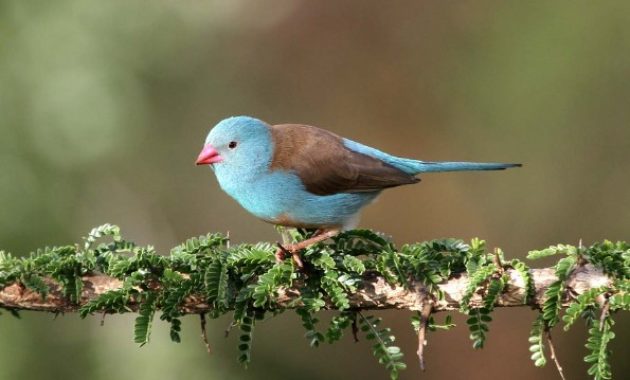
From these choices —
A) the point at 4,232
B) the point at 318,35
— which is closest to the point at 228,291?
the point at 4,232

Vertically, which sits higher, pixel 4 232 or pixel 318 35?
pixel 318 35

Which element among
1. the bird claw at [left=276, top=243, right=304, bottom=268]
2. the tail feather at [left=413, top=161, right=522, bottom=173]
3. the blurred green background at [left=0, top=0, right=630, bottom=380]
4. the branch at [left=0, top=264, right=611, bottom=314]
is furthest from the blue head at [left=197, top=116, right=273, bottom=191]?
the blurred green background at [left=0, top=0, right=630, bottom=380]

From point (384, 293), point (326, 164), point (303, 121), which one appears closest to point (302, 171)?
point (326, 164)

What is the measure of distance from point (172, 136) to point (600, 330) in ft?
24.3

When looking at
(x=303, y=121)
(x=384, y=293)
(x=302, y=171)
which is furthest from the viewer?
(x=303, y=121)

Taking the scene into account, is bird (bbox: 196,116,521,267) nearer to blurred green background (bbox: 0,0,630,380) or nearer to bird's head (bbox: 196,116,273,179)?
bird's head (bbox: 196,116,273,179)

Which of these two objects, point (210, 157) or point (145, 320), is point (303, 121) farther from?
point (145, 320)

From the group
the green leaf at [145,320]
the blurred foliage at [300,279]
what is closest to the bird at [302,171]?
the blurred foliage at [300,279]

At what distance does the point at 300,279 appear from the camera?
4379 millimetres

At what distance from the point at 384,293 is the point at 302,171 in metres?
1.65

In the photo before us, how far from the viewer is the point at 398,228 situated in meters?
10.6

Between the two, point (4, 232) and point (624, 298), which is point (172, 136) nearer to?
point (4, 232)

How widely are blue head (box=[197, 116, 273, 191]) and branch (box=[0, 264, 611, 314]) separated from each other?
157cm

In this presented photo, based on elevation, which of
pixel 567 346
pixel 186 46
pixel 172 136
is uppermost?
pixel 186 46
